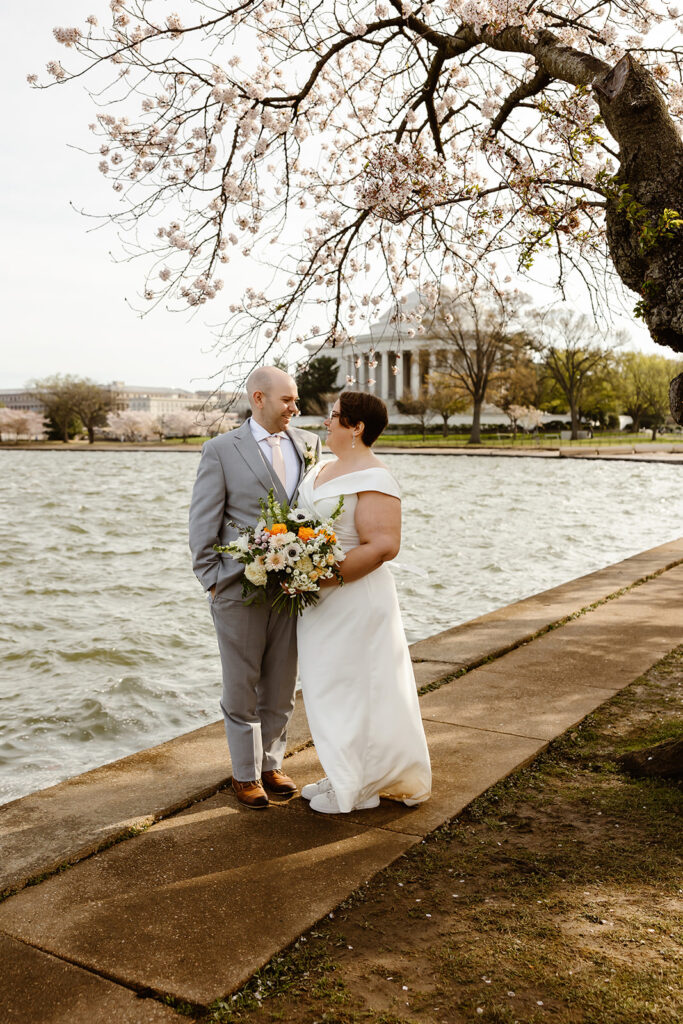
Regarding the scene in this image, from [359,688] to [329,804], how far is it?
23.6 inches

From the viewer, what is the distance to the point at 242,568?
425 cm

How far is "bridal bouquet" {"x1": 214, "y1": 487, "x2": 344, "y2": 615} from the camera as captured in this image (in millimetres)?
3900

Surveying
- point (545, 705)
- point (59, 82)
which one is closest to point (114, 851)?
point (545, 705)

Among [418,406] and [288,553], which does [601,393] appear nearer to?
[418,406]

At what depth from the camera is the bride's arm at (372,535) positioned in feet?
13.4

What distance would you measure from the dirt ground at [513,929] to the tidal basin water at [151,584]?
140 cm

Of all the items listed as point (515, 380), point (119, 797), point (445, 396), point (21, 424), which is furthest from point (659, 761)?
point (21, 424)

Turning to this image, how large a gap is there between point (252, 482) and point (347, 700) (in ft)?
3.83

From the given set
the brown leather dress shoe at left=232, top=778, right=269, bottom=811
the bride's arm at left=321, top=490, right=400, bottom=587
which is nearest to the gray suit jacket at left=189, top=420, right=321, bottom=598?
the bride's arm at left=321, top=490, right=400, bottom=587

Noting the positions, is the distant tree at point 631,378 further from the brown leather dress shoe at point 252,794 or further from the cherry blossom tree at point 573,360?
the brown leather dress shoe at point 252,794

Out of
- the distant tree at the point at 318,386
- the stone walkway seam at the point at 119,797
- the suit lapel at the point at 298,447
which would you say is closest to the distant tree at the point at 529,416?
the distant tree at the point at 318,386

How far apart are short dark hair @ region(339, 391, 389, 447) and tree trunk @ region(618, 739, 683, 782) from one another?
7.31ft

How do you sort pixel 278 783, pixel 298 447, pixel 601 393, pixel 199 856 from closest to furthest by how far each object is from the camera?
1. pixel 199 856
2. pixel 278 783
3. pixel 298 447
4. pixel 601 393

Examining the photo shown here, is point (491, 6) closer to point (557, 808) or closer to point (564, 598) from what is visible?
point (557, 808)
